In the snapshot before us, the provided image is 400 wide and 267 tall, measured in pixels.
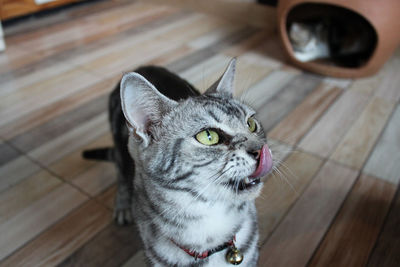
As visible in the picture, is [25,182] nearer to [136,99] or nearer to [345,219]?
[136,99]

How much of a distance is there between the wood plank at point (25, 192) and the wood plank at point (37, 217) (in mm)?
25

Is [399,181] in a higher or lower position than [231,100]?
lower

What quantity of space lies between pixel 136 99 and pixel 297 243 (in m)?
0.79

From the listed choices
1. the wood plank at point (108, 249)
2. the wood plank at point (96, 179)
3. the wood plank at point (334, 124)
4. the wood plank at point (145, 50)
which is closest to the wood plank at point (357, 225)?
the wood plank at point (334, 124)

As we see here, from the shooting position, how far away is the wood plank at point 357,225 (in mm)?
1156

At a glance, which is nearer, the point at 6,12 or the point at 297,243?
the point at 297,243

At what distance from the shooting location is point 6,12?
9.18 feet

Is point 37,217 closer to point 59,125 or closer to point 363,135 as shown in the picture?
point 59,125

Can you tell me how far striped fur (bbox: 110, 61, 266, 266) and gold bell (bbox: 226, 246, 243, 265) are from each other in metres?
0.02

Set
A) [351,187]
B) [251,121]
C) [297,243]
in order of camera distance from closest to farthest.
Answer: [251,121] < [297,243] < [351,187]

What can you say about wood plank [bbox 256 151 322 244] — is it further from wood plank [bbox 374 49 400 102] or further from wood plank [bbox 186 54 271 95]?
wood plank [bbox 374 49 400 102]

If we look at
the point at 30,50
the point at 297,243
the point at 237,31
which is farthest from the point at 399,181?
the point at 30,50

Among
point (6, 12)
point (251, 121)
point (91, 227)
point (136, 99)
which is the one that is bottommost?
point (91, 227)

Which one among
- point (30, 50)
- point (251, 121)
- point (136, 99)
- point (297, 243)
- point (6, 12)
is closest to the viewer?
point (136, 99)
